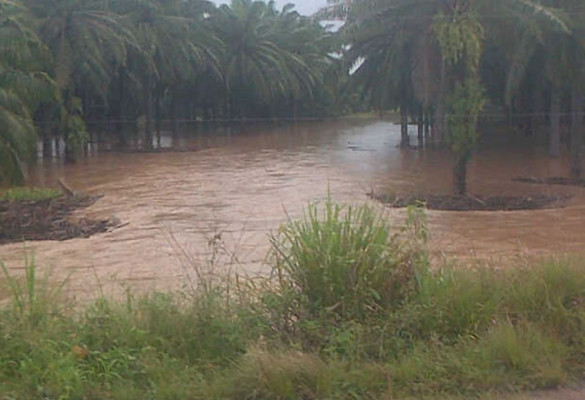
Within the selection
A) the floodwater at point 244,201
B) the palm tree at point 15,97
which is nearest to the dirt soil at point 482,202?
the floodwater at point 244,201

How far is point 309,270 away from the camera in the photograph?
5.91 metres

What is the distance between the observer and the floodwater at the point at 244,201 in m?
12.6

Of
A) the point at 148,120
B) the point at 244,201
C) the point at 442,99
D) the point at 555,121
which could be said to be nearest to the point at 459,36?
the point at 442,99

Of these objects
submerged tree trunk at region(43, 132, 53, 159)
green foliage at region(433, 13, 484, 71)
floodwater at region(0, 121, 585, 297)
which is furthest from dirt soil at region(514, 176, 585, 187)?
submerged tree trunk at region(43, 132, 53, 159)

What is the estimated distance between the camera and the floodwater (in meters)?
12.6

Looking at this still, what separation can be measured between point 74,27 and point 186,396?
28280 mm

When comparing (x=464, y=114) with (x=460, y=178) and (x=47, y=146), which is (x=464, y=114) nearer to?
(x=460, y=178)

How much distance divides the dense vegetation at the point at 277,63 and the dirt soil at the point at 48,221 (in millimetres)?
1002

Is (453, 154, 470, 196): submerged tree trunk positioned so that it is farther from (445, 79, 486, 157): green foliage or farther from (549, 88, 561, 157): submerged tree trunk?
(549, 88, 561, 157): submerged tree trunk

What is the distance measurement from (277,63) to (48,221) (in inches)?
1362

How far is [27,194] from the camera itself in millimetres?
22312

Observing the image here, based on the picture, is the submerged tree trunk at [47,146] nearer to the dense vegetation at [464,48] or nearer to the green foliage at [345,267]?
the dense vegetation at [464,48]

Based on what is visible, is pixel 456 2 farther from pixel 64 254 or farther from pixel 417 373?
pixel 417 373

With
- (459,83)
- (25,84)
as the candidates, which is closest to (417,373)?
(459,83)
